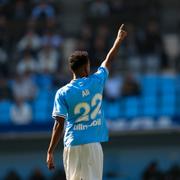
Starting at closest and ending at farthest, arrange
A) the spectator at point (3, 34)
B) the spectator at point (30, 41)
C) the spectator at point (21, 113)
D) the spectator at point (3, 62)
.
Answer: the spectator at point (21, 113) < the spectator at point (3, 62) < the spectator at point (30, 41) < the spectator at point (3, 34)

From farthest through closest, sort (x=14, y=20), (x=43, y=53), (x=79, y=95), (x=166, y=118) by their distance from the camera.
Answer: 1. (x=14, y=20)
2. (x=43, y=53)
3. (x=166, y=118)
4. (x=79, y=95)

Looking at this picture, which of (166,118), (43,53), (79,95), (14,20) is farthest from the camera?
(14,20)

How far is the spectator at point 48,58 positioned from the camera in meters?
17.6

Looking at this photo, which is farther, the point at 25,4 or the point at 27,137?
the point at 25,4

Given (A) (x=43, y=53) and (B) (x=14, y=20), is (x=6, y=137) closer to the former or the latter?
A: (A) (x=43, y=53)

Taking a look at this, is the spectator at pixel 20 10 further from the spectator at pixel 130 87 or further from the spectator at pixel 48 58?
the spectator at pixel 130 87

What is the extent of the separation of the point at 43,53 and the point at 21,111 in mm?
1601

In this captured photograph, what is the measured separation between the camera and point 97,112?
842 cm

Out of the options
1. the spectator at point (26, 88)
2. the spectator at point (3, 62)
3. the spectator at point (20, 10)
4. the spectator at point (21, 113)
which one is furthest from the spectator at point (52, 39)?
the spectator at point (21, 113)

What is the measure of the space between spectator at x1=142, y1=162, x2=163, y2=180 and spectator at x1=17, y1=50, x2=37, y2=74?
10.2 feet

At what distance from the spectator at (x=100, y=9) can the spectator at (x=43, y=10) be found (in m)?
0.92

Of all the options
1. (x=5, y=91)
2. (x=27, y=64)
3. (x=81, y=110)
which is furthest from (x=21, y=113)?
(x=81, y=110)

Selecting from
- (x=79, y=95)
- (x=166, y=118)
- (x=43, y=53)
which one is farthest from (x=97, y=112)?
(x=43, y=53)

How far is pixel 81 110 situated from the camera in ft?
27.4
